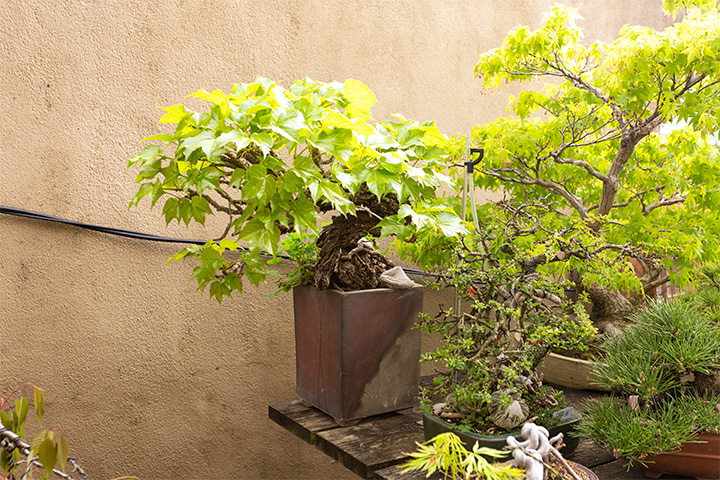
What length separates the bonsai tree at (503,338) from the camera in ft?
3.18

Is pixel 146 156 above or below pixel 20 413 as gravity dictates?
above

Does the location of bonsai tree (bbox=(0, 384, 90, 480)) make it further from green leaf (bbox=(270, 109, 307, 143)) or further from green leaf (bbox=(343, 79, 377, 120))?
green leaf (bbox=(343, 79, 377, 120))

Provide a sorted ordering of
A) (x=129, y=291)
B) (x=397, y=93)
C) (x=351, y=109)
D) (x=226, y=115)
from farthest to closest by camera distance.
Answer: (x=397, y=93), (x=129, y=291), (x=351, y=109), (x=226, y=115)

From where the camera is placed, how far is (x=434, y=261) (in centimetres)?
153

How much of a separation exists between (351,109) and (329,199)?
0.24 meters

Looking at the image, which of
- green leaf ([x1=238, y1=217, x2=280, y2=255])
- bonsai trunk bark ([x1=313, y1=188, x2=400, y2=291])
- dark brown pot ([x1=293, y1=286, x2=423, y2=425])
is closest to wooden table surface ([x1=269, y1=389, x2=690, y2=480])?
dark brown pot ([x1=293, y1=286, x2=423, y2=425])

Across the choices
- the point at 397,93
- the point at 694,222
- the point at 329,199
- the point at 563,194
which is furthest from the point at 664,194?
the point at 329,199

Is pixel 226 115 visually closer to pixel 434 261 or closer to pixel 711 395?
pixel 434 261

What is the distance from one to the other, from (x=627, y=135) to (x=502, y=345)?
30.9 inches

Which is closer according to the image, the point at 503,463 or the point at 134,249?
the point at 503,463

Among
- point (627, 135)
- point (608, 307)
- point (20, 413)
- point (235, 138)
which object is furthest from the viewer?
point (608, 307)

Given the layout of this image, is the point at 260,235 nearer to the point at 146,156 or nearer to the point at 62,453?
the point at 146,156

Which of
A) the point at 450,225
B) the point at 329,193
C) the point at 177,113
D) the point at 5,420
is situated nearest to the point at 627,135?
the point at 450,225

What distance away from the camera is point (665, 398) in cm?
101
